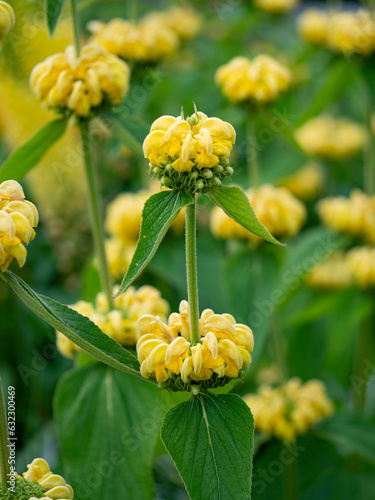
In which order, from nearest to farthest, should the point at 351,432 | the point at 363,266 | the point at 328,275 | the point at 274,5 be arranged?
1. the point at 351,432
2. the point at 363,266
3. the point at 328,275
4. the point at 274,5

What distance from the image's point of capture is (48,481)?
1.56 ft

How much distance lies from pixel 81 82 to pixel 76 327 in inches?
11.4

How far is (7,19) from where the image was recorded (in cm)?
49

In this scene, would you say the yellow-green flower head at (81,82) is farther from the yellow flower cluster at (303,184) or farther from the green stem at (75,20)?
the yellow flower cluster at (303,184)

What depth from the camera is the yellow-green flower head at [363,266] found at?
1115 millimetres

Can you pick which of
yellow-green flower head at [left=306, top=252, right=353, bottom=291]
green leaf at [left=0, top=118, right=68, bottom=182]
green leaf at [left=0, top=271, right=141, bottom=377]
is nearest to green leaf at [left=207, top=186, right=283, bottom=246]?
green leaf at [left=0, top=271, right=141, bottom=377]

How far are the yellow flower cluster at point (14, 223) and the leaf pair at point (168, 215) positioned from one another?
75mm

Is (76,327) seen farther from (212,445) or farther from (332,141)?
(332,141)

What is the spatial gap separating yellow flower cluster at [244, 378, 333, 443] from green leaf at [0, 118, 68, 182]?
1.52 ft

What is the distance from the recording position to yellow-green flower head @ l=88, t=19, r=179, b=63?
0.93 metres

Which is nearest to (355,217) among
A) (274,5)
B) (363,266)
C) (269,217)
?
(363,266)

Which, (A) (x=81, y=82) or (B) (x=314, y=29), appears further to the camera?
(B) (x=314, y=29)

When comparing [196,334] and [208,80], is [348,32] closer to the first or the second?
[208,80]

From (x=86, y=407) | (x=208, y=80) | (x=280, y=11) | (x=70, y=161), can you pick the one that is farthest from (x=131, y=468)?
(x=280, y=11)
